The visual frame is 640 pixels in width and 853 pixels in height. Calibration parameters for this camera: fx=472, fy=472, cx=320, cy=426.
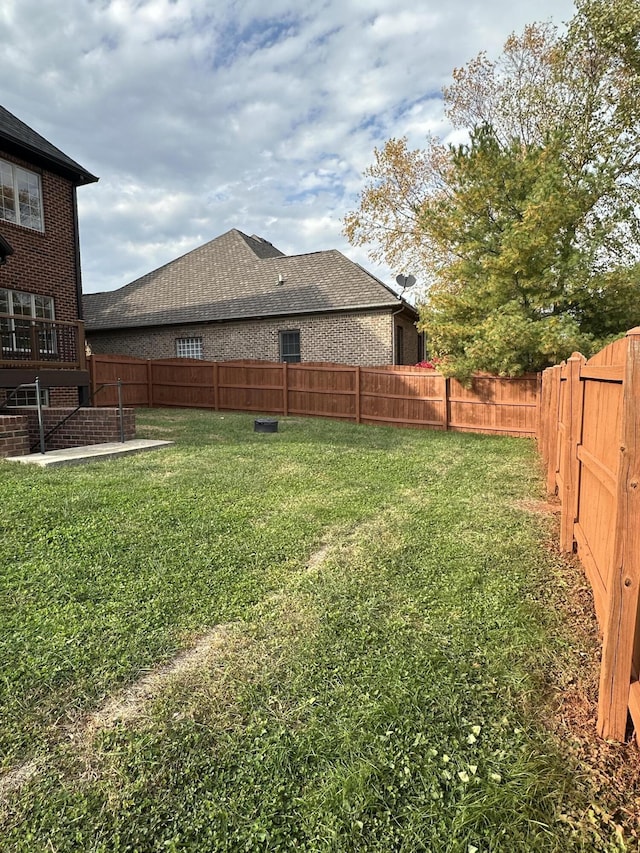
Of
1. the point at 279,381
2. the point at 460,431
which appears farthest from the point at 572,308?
the point at 279,381

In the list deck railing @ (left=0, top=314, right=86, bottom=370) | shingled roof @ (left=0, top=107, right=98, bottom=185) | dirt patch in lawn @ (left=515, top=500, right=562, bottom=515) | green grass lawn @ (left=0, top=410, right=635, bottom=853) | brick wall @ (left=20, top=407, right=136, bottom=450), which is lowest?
dirt patch in lawn @ (left=515, top=500, right=562, bottom=515)

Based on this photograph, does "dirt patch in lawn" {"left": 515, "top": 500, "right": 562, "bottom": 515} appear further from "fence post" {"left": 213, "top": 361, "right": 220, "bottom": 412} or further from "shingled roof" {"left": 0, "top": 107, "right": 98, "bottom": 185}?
"shingled roof" {"left": 0, "top": 107, "right": 98, "bottom": 185}

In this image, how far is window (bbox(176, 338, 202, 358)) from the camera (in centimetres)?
1859

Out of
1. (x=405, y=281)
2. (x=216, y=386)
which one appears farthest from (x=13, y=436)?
(x=405, y=281)

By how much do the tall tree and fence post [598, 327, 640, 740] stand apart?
10.2 metres

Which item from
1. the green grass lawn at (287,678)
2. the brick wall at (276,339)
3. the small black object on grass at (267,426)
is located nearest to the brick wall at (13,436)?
the green grass lawn at (287,678)

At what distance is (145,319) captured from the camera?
1912 cm

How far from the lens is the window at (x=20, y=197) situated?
10.9 meters

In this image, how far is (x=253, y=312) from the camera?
57.4 feet

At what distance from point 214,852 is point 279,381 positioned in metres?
14.0

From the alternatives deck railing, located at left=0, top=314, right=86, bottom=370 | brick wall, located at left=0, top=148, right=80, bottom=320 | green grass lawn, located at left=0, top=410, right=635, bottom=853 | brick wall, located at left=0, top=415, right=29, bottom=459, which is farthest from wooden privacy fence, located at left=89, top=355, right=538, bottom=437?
brick wall, located at left=0, top=415, right=29, bottom=459

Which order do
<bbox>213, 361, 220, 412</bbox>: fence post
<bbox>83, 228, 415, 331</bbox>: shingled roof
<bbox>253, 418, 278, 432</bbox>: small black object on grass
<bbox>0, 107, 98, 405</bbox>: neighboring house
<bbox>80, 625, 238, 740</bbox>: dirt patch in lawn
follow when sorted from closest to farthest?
1. <bbox>80, 625, 238, 740</bbox>: dirt patch in lawn
2. <bbox>253, 418, 278, 432</bbox>: small black object on grass
3. <bbox>0, 107, 98, 405</bbox>: neighboring house
4. <bbox>213, 361, 220, 412</bbox>: fence post
5. <bbox>83, 228, 415, 331</bbox>: shingled roof

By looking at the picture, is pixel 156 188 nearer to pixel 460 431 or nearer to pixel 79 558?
pixel 460 431

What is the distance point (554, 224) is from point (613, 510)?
11061 millimetres
